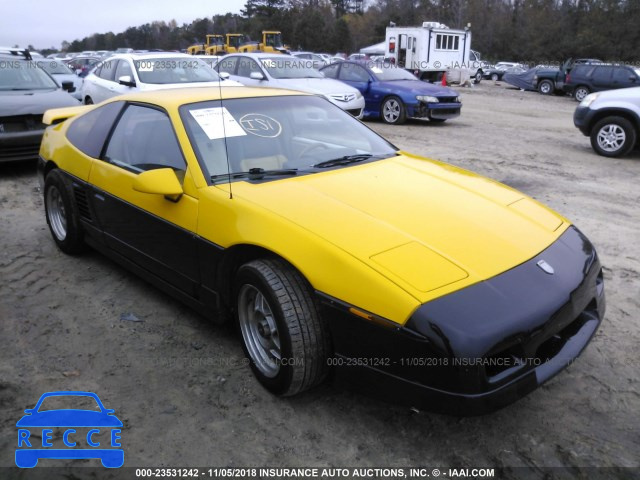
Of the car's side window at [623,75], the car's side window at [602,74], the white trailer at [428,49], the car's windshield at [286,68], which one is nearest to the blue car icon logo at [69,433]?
the car's windshield at [286,68]

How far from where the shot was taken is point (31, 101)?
299 inches

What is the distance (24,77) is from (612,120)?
9618 millimetres

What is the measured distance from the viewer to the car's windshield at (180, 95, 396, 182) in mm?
3277

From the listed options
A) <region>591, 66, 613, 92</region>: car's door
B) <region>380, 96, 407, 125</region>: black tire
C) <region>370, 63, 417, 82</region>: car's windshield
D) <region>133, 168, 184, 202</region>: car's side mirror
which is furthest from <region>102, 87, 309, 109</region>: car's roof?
<region>591, 66, 613, 92</region>: car's door

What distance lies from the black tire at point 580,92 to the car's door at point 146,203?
2052 cm

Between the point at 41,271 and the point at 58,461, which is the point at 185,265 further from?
the point at 41,271

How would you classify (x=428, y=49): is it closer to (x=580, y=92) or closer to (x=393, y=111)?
(x=580, y=92)

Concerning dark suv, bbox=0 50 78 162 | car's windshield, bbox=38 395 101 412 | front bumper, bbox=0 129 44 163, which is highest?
dark suv, bbox=0 50 78 162

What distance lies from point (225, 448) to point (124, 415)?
0.59 m

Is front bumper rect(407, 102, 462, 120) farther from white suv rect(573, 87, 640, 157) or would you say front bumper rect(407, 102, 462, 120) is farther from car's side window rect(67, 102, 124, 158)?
car's side window rect(67, 102, 124, 158)

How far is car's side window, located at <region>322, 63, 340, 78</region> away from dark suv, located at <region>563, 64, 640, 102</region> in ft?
35.4

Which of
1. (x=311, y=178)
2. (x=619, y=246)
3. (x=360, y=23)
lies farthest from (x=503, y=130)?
(x=360, y=23)

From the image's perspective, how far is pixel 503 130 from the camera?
12484mm

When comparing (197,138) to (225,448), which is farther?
(197,138)
